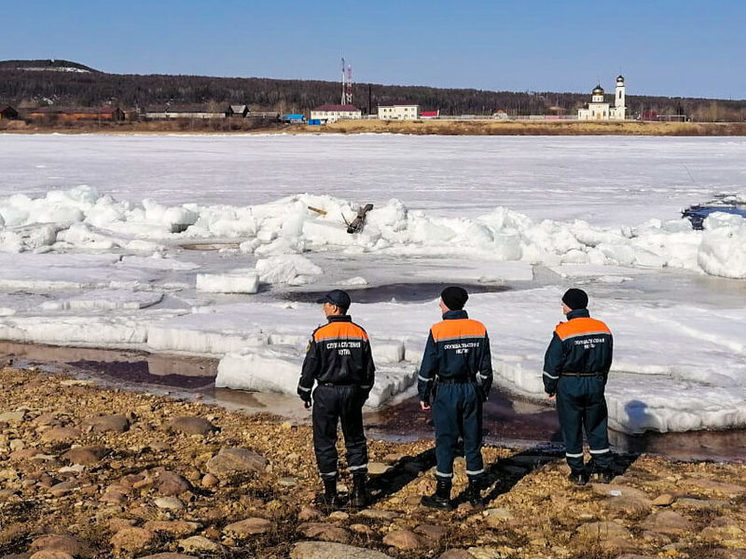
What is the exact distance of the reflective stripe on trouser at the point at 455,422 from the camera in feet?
17.1

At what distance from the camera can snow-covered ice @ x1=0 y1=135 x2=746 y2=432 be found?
8.21 m

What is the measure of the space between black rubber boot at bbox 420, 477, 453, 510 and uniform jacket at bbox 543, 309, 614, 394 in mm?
869

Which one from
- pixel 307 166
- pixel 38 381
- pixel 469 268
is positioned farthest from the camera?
pixel 307 166

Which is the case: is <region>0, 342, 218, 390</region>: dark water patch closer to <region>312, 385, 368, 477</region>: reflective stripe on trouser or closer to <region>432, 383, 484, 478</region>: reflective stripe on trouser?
<region>312, 385, 368, 477</region>: reflective stripe on trouser

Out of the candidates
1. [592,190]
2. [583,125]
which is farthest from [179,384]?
[583,125]

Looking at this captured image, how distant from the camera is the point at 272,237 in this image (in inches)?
677

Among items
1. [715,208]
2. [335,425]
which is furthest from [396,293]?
[715,208]

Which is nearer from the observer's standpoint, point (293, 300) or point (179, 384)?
point (179, 384)

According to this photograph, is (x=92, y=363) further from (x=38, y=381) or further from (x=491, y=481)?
(x=491, y=481)

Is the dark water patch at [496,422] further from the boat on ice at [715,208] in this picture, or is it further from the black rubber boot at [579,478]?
the boat on ice at [715,208]

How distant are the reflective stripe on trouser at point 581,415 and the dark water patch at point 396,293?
241 inches

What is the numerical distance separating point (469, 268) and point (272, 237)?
4732 mm

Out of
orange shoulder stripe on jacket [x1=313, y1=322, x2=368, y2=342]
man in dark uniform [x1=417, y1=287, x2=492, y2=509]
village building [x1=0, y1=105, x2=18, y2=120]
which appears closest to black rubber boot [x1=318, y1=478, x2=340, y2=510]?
man in dark uniform [x1=417, y1=287, x2=492, y2=509]

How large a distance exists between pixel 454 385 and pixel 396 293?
7.06 meters
